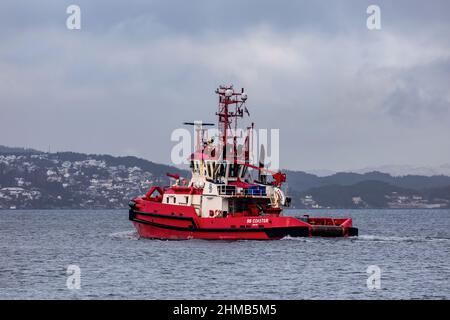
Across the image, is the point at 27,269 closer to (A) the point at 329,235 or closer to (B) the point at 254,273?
(B) the point at 254,273

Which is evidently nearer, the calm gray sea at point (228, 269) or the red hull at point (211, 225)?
the calm gray sea at point (228, 269)

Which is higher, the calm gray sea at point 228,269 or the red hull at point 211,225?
the red hull at point 211,225

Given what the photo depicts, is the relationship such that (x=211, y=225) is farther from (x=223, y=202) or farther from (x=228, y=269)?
(x=228, y=269)

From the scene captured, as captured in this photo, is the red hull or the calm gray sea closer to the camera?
the calm gray sea

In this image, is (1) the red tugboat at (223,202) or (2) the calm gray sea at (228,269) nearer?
(2) the calm gray sea at (228,269)

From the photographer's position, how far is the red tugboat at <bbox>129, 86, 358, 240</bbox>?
59.5 meters

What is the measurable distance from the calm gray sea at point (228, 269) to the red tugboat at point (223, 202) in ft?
3.25

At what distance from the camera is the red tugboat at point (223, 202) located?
5953cm

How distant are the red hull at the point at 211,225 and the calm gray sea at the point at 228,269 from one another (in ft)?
2.44

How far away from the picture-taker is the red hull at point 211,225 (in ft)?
194

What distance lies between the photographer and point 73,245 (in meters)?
68.4

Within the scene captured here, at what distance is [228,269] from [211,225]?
506 inches

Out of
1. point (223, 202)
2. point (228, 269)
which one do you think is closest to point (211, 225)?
point (223, 202)
